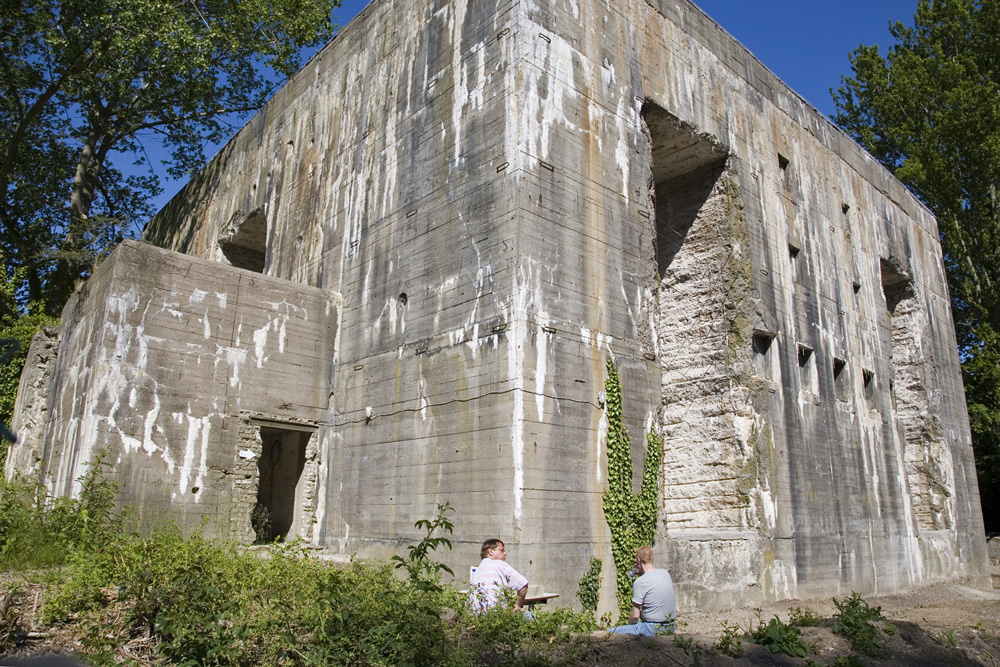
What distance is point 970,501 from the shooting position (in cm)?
1658

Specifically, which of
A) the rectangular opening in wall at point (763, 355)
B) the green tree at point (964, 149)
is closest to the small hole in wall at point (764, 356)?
the rectangular opening in wall at point (763, 355)

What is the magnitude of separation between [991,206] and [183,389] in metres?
22.0

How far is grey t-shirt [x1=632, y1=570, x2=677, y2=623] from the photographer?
21.9 feet

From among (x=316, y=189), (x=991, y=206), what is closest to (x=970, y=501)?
(x=991, y=206)

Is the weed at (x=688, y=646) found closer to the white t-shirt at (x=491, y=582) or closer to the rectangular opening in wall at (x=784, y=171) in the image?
the white t-shirt at (x=491, y=582)

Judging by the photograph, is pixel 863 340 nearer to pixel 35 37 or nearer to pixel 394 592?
pixel 394 592

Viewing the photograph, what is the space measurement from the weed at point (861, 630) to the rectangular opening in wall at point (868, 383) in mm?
7336

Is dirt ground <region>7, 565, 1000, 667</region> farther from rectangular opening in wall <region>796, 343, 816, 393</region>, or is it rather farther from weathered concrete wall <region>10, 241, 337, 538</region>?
weathered concrete wall <region>10, 241, 337, 538</region>

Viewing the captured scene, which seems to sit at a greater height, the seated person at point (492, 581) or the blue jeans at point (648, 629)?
the seated person at point (492, 581)

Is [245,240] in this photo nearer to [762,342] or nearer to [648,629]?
A: [762,342]

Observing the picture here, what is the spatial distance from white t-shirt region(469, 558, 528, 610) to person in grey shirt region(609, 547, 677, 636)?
102 cm

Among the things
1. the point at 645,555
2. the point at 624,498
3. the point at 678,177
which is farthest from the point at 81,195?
the point at 645,555

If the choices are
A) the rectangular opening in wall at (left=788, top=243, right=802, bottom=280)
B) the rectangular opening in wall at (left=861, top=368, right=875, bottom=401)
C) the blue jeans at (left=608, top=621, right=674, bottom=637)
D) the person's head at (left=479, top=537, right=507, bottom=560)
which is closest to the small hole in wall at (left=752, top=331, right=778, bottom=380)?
the rectangular opening in wall at (left=788, top=243, right=802, bottom=280)

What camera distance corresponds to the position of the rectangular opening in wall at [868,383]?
13870 mm
